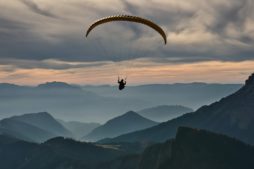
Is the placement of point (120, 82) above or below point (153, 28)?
below

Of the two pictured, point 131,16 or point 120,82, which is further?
point 120,82

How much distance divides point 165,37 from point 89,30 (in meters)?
14.0

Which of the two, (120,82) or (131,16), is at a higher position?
(131,16)

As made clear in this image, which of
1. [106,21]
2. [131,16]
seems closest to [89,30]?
[106,21]

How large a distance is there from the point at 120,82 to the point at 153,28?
514 inches

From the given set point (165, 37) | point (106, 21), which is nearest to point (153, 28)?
point (165, 37)

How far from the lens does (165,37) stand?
2785 inches

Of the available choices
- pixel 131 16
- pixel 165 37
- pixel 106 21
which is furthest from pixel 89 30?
pixel 165 37

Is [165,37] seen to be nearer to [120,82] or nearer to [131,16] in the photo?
[131,16]

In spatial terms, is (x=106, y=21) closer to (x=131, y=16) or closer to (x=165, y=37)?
(x=131, y=16)

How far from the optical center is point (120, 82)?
78000mm

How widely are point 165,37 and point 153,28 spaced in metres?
2.65

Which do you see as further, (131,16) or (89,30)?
(89,30)

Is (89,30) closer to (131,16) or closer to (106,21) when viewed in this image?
(106,21)
